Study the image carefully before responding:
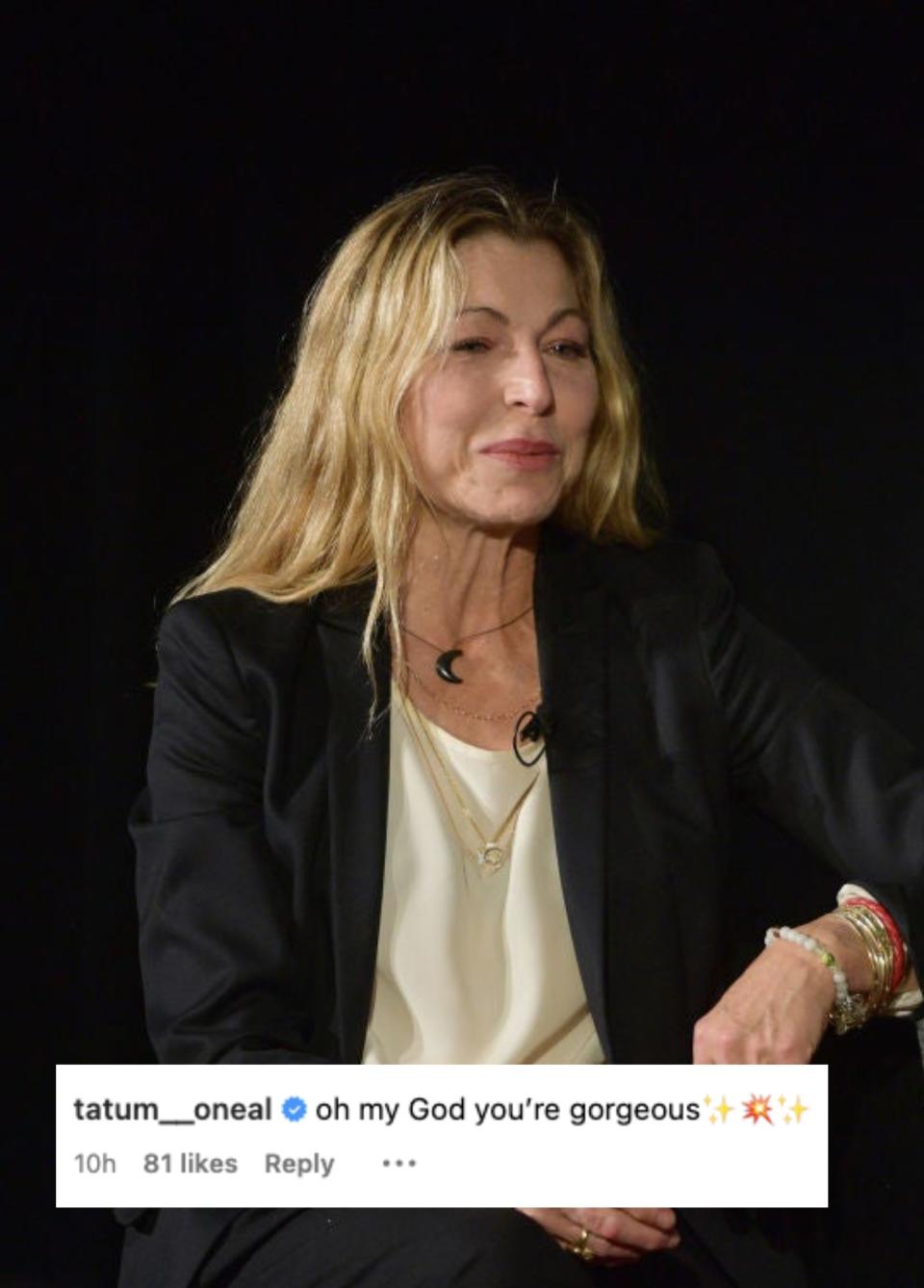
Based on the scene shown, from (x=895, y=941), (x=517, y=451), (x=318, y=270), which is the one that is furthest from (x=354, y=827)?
(x=318, y=270)

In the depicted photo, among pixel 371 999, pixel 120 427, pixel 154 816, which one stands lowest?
pixel 371 999

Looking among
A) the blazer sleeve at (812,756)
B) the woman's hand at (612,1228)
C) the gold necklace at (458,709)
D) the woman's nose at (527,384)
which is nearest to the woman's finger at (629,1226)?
the woman's hand at (612,1228)

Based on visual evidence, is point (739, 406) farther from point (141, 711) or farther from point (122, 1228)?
point (122, 1228)

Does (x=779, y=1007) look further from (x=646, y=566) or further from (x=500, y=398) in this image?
(x=500, y=398)

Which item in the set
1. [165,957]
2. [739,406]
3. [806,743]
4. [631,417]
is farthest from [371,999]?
[739,406]

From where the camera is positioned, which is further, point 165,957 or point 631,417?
point 631,417

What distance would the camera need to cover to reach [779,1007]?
172 centimetres

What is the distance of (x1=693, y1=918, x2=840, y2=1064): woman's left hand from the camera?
1703 millimetres

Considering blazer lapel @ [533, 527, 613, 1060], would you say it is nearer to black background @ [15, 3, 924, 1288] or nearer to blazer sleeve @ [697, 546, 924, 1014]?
blazer sleeve @ [697, 546, 924, 1014]

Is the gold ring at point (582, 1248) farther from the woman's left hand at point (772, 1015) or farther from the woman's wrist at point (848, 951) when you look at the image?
the woman's wrist at point (848, 951)

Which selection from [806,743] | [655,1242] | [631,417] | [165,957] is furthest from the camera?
[631,417]

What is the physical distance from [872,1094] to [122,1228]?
2.79 feet

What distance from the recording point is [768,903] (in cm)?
216

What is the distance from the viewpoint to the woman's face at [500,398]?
1883mm
